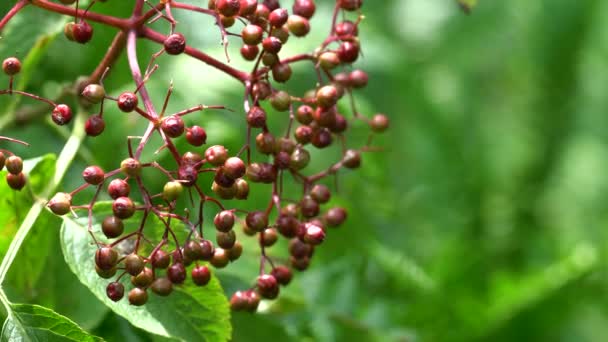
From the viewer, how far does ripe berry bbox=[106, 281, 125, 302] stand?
51.4 inches

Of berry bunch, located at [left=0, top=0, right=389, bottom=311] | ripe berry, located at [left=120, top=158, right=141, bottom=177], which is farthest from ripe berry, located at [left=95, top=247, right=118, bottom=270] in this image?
ripe berry, located at [left=120, top=158, right=141, bottom=177]

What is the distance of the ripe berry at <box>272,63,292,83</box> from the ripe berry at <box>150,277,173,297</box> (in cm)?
33

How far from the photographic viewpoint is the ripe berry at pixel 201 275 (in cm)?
136

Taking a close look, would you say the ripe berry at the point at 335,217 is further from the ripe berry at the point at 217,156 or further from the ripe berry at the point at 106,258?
the ripe berry at the point at 106,258

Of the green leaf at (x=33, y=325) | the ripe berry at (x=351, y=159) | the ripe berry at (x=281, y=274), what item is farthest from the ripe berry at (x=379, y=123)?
the green leaf at (x=33, y=325)

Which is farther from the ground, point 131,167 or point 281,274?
point 281,274

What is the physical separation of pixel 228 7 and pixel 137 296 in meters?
0.41

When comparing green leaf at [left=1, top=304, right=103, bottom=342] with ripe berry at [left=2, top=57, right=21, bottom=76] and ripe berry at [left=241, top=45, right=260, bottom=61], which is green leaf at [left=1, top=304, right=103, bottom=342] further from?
ripe berry at [left=241, top=45, right=260, bottom=61]

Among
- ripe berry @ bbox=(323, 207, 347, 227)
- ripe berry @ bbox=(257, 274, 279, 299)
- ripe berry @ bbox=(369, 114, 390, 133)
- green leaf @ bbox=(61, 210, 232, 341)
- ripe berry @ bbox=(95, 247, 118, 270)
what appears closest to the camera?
ripe berry @ bbox=(95, 247, 118, 270)

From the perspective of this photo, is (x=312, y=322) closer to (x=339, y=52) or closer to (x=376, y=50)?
(x=339, y=52)

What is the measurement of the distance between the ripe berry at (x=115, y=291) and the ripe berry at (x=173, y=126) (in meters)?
0.21

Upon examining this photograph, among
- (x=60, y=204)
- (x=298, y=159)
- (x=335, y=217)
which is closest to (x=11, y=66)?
(x=60, y=204)

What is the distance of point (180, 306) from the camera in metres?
1.40

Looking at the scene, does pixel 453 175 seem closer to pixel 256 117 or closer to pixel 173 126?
pixel 256 117
